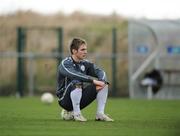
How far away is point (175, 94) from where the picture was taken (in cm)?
2777

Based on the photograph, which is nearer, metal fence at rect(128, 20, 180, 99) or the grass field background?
the grass field background

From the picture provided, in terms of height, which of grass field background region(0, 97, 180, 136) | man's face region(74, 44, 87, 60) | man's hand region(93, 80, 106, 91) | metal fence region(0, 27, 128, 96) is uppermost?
man's face region(74, 44, 87, 60)

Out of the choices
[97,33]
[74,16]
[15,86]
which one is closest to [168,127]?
[15,86]

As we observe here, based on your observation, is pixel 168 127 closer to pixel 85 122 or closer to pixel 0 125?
pixel 85 122

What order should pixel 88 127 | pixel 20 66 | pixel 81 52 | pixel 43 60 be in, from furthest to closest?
pixel 43 60 → pixel 20 66 → pixel 81 52 → pixel 88 127

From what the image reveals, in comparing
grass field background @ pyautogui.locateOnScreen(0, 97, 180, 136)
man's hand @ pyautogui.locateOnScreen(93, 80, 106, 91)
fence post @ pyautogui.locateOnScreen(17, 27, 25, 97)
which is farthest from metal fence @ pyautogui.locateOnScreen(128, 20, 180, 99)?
man's hand @ pyautogui.locateOnScreen(93, 80, 106, 91)

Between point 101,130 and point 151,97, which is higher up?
point 101,130

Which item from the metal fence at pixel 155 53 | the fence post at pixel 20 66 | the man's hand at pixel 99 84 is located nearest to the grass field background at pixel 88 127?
the man's hand at pixel 99 84

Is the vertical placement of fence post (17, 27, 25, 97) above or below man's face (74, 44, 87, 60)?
below

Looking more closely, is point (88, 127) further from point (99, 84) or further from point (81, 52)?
point (81, 52)

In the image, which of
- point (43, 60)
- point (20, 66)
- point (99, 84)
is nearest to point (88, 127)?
point (99, 84)

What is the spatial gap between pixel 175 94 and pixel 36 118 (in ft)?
46.1

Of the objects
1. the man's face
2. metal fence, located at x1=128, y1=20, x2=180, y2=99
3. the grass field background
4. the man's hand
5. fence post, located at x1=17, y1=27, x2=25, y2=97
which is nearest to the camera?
the grass field background

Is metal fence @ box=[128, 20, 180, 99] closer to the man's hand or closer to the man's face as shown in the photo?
the man's face
